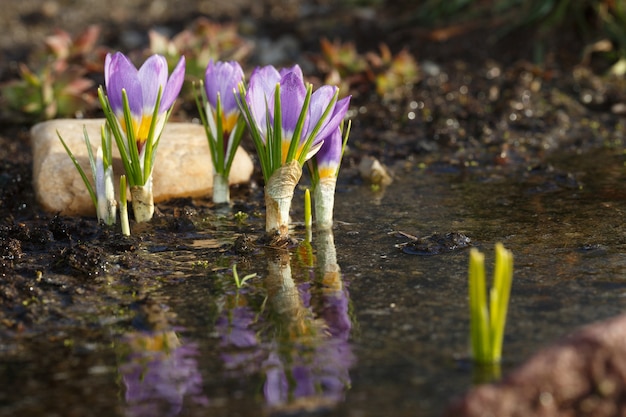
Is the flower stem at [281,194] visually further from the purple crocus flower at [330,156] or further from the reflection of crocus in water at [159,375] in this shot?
the reflection of crocus in water at [159,375]

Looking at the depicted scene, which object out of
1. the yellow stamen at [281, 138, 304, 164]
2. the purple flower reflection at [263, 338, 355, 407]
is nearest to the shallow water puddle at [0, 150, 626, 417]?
the purple flower reflection at [263, 338, 355, 407]

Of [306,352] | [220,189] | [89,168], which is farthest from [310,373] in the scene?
[89,168]

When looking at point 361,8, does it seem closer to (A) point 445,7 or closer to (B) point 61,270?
(A) point 445,7

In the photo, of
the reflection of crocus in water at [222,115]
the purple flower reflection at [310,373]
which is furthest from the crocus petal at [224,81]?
the purple flower reflection at [310,373]

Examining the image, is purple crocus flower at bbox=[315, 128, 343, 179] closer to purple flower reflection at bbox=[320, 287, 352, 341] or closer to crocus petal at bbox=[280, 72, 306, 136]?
crocus petal at bbox=[280, 72, 306, 136]

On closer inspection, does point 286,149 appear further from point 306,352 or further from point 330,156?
point 306,352

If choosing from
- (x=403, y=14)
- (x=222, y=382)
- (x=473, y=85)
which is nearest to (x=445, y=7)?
(x=403, y=14)
